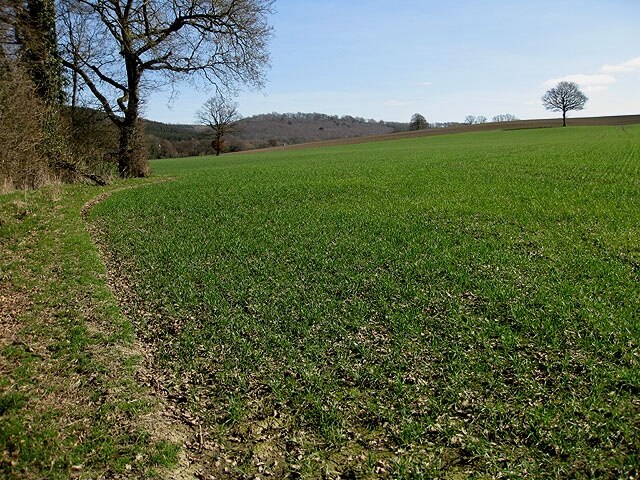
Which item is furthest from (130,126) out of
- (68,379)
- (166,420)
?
(166,420)

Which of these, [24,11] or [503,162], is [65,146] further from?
[503,162]

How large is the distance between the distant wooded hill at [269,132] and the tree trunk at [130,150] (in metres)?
57.5

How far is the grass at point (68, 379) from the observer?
15.4 ft

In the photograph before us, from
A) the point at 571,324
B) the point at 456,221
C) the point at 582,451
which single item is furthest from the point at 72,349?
the point at 456,221

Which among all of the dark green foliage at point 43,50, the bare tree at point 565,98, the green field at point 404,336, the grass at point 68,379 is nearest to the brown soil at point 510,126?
the bare tree at point 565,98

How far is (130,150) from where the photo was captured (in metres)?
30.8

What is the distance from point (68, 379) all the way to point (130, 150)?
89.1ft

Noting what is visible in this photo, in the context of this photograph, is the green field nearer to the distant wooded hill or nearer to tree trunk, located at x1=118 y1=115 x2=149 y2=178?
tree trunk, located at x1=118 y1=115 x2=149 y2=178

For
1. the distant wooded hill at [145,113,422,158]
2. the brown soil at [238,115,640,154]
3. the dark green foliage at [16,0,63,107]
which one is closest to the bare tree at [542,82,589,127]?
the brown soil at [238,115,640,154]

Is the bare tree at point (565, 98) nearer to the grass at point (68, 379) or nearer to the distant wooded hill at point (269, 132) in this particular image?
the distant wooded hill at point (269, 132)

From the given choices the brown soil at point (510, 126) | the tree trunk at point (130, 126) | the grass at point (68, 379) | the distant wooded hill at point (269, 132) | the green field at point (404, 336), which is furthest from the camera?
the distant wooded hill at point (269, 132)

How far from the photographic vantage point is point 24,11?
69.9 feet

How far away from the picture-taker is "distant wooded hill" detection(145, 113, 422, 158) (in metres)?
95.8

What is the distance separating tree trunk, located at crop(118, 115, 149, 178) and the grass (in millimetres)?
20266
